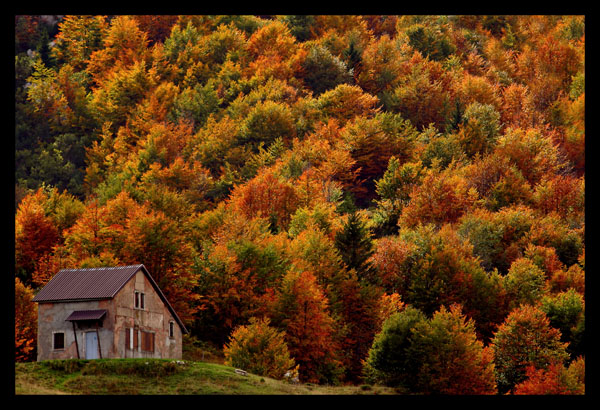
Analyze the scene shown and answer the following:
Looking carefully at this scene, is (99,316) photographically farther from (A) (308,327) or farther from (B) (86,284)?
(A) (308,327)

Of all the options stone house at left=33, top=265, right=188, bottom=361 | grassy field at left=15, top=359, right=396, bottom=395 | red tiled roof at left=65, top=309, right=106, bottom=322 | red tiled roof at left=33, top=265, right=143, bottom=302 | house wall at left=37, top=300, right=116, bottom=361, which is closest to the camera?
grassy field at left=15, top=359, right=396, bottom=395

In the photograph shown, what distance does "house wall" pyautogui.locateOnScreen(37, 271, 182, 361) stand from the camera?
273 ft

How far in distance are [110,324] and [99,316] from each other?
142 centimetres

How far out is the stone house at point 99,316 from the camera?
83.1m

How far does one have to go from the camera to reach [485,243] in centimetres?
14450

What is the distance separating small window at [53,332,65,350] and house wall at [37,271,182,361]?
1.01 ft

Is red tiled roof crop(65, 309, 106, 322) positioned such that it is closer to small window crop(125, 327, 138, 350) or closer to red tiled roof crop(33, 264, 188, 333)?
red tiled roof crop(33, 264, 188, 333)

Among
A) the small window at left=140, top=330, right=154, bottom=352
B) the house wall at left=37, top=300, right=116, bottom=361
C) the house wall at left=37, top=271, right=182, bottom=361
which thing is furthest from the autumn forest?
the small window at left=140, top=330, right=154, bottom=352

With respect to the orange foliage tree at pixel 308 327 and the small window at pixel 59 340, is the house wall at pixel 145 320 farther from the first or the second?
the orange foliage tree at pixel 308 327

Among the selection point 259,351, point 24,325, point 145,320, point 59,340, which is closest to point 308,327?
point 259,351

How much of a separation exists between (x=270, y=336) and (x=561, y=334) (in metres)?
33.8
